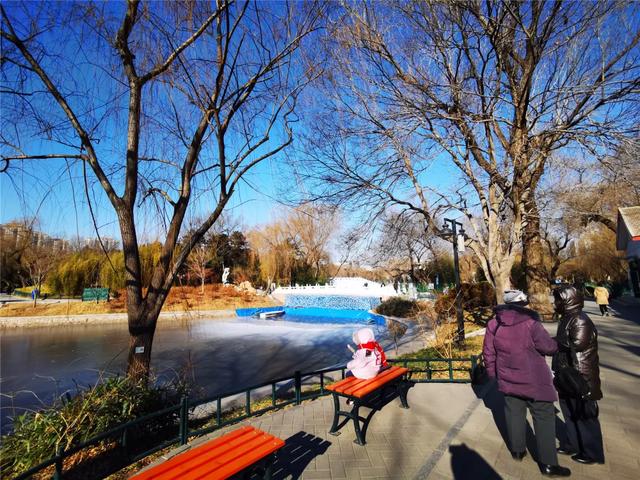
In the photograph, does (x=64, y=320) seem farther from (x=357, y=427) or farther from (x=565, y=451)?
(x=565, y=451)

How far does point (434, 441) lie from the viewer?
3396 millimetres

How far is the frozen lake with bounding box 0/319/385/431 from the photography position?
7230 millimetres

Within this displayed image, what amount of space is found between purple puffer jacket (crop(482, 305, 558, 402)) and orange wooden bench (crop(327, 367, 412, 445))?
1297 millimetres

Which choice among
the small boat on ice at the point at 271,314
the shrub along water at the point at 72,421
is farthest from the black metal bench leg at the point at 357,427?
the small boat on ice at the point at 271,314

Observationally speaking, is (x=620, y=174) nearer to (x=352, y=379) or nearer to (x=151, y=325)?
(x=352, y=379)

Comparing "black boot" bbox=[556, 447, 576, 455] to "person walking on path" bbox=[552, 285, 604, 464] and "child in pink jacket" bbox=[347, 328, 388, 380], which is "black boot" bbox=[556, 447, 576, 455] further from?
"child in pink jacket" bbox=[347, 328, 388, 380]

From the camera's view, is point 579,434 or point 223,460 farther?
point 579,434

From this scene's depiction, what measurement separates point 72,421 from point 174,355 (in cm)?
736

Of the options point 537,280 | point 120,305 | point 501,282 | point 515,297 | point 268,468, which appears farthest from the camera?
point 120,305

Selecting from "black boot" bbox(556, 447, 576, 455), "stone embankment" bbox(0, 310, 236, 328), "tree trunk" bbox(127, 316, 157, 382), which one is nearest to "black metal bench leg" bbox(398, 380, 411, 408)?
"black boot" bbox(556, 447, 576, 455)

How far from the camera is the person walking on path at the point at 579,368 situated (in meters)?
2.88

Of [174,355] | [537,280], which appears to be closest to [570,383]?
[174,355]

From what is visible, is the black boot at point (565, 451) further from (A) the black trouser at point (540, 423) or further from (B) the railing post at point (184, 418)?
(B) the railing post at point (184, 418)

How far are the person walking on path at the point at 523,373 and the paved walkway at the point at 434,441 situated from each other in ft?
0.77
